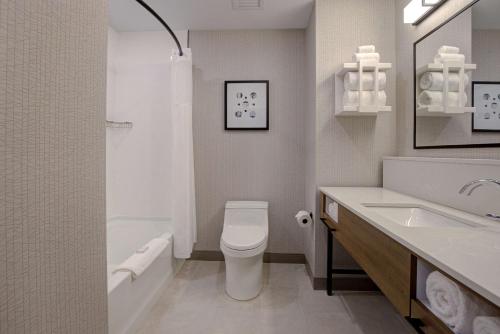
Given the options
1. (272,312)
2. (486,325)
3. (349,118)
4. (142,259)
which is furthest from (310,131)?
(486,325)

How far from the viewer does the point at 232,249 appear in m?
1.77

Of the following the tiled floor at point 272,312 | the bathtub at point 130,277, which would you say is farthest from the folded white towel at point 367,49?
the bathtub at point 130,277

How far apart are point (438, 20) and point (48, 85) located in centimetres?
205

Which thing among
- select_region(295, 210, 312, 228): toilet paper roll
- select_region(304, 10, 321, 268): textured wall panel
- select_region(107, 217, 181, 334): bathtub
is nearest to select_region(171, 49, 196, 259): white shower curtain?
select_region(107, 217, 181, 334): bathtub

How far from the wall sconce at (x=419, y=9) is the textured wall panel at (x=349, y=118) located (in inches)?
9.2

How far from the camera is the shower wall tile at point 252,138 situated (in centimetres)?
243

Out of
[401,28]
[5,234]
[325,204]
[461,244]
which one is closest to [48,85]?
[5,234]

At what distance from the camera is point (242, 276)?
1.82 m

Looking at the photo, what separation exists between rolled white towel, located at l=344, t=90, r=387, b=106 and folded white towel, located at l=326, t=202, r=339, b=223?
0.73 metres

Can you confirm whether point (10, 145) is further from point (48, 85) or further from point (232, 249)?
point (232, 249)

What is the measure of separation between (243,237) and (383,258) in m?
1.18

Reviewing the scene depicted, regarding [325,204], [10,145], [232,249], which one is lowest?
[232,249]

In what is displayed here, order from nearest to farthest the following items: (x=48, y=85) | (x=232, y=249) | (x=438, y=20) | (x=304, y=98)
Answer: (x=48, y=85) < (x=438, y=20) < (x=232, y=249) < (x=304, y=98)

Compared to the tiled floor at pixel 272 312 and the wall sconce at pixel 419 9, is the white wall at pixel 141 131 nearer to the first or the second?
the tiled floor at pixel 272 312
